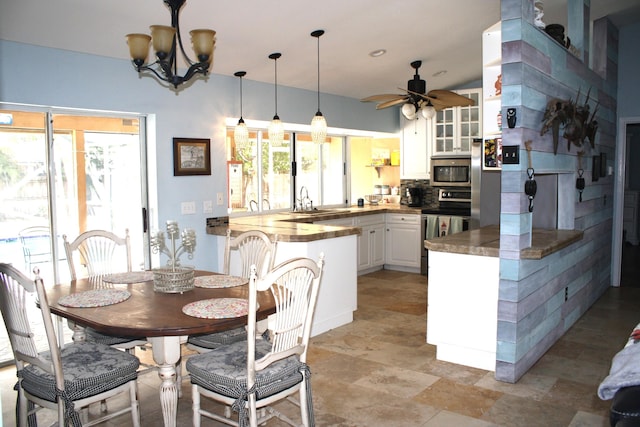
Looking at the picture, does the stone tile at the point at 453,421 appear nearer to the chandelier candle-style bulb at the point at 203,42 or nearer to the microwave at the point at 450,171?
the chandelier candle-style bulb at the point at 203,42

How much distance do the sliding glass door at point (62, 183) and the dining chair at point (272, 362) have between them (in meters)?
1.63

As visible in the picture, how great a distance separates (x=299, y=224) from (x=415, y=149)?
2993 millimetres

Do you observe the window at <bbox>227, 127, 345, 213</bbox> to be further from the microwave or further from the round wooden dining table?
the round wooden dining table

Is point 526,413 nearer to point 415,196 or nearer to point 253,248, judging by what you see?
point 253,248

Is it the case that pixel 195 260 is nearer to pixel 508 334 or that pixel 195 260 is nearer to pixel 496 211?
pixel 508 334

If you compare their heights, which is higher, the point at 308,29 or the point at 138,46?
the point at 308,29

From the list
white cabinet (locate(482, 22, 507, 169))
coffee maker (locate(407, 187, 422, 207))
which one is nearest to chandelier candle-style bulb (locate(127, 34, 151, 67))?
white cabinet (locate(482, 22, 507, 169))

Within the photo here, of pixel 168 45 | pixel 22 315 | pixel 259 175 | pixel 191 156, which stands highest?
pixel 168 45

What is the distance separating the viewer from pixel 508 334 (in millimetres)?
3414

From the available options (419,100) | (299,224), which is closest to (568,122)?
(419,100)

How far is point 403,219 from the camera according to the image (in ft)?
23.1

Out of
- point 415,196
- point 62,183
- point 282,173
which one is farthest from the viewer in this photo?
point 415,196

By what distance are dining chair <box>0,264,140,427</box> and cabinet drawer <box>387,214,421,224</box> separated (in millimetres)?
4883

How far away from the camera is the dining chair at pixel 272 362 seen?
236cm
